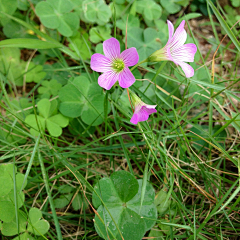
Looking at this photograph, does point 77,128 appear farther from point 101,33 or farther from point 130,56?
point 101,33

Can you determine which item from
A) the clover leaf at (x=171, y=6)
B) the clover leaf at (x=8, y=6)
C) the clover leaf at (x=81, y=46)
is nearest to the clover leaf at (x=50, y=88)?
the clover leaf at (x=81, y=46)

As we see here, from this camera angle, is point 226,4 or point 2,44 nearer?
point 2,44

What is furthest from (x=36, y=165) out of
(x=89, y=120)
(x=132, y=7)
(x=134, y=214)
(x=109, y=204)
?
(x=132, y=7)

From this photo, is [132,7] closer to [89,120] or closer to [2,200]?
[89,120]

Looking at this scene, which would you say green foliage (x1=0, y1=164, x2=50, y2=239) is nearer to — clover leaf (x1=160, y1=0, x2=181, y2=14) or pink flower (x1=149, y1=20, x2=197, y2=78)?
pink flower (x1=149, y1=20, x2=197, y2=78)

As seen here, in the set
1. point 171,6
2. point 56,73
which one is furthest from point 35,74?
point 171,6

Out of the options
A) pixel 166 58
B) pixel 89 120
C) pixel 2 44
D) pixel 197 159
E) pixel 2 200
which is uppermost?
pixel 166 58
